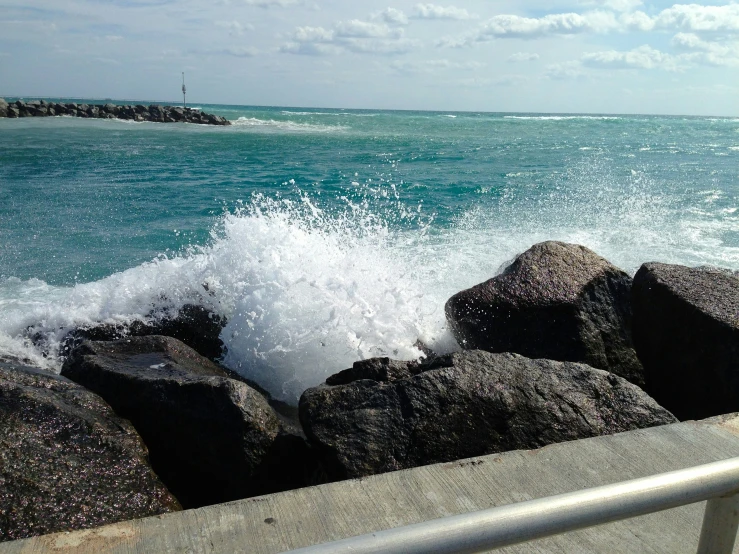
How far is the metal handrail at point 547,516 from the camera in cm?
122

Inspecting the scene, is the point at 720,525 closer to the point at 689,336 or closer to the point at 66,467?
the point at 66,467

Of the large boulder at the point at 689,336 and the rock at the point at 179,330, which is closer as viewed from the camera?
the large boulder at the point at 689,336

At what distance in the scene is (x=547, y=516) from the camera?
4.29 ft

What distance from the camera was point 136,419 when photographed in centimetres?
348

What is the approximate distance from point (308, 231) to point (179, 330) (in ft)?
8.68

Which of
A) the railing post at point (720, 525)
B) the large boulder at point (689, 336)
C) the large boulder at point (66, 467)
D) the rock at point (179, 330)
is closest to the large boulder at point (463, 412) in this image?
the large boulder at point (66, 467)

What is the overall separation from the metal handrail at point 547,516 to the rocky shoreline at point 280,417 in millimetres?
1668

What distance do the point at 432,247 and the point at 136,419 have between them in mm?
6535

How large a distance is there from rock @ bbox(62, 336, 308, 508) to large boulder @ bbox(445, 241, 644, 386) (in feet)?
6.07

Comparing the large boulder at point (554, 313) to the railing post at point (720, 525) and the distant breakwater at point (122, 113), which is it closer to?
the railing post at point (720, 525)

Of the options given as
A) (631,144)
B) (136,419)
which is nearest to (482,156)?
(631,144)

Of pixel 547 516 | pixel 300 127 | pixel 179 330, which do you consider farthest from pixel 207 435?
pixel 300 127

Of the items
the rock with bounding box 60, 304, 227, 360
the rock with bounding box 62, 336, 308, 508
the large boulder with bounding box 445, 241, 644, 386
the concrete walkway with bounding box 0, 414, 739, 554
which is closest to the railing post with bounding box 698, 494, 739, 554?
the concrete walkway with bounding box 0, 414, 739, 554

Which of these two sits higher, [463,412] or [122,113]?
[463,412]
